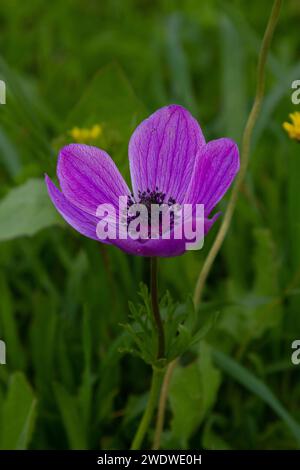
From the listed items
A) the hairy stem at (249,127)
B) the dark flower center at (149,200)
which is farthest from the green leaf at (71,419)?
the dark flower center at (149,200)

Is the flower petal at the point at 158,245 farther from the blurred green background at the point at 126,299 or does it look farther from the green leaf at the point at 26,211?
the green leaf at the point at 26,211

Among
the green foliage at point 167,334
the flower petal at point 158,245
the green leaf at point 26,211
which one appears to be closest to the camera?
the flower petal at point 158,245

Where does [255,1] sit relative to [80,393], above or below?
above

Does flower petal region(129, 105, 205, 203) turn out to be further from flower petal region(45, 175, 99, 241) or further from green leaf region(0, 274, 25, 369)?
green leaf region(0, 274, 25, 369)

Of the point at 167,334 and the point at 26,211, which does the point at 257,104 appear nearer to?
the point at 167,334
